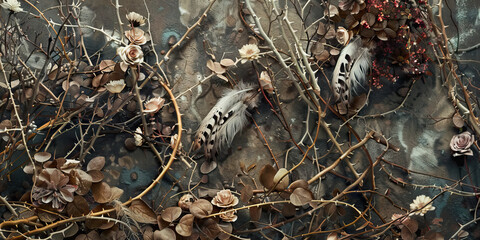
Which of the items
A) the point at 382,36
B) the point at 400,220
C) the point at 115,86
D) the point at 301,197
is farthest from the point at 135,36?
the point at 400,220

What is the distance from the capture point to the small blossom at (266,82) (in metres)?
2.59

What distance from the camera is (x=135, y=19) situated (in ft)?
8.12

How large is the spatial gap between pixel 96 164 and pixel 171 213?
0.34 meters

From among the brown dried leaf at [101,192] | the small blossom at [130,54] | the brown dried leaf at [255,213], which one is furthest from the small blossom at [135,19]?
the brown dried leaf at [255,213]

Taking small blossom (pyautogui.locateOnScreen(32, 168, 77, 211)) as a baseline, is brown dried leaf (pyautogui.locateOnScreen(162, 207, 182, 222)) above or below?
below

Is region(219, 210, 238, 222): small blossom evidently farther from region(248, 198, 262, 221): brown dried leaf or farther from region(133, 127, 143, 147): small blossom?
region(133, 127, 143, 147): small blossom

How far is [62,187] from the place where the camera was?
232 cm

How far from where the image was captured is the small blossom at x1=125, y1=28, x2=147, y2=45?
2.49 m

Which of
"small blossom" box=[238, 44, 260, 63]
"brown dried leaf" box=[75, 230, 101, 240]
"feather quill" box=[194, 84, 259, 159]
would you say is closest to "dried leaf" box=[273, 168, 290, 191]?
"feather quill" box=[194, 84, 259, 159]

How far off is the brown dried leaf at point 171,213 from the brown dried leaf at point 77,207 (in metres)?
0.29

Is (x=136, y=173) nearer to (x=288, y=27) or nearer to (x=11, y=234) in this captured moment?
(x=11, y=234)

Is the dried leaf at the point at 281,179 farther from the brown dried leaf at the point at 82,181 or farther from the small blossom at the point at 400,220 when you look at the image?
the brown dried leaf at the point at 82,181

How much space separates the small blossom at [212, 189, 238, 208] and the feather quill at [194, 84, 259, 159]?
0.52 feet

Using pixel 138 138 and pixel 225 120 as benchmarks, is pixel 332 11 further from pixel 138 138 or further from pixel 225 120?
pixel 138 138
